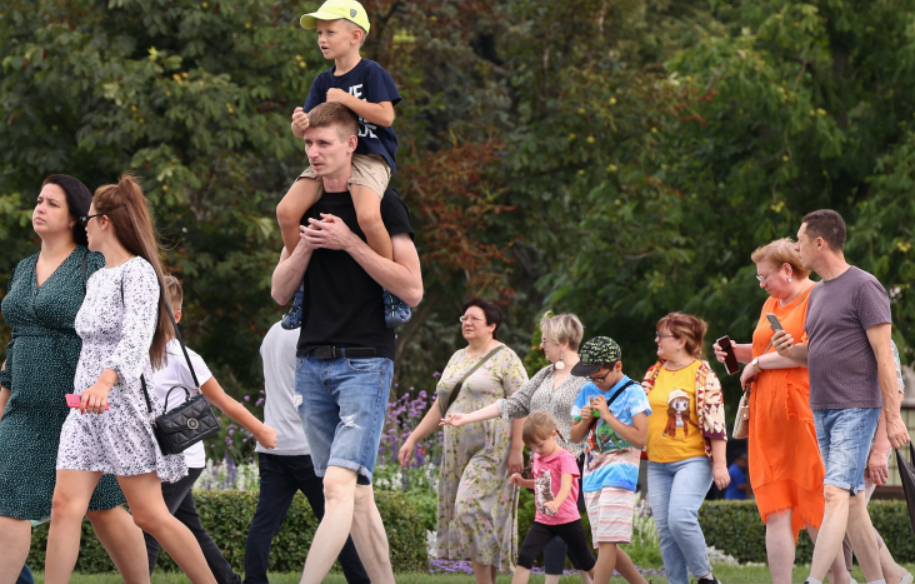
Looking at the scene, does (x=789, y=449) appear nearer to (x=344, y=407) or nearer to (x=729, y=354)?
(x=729, y=354)

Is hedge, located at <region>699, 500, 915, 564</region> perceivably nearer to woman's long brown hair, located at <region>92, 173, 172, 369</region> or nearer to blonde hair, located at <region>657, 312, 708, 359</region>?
blonde hair, located at <region>657, 312, 708, 359</region>

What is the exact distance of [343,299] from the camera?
16.9 feet

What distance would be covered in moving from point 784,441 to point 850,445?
576 mm

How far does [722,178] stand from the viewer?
57.0 feet

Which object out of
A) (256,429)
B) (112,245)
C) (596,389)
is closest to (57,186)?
(112,245)

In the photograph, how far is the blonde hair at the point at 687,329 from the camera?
716 centimetres

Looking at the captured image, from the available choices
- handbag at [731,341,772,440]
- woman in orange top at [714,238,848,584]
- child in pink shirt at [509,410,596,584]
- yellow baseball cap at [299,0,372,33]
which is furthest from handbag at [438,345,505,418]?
yellow baseball cap at [299,0,372,33]

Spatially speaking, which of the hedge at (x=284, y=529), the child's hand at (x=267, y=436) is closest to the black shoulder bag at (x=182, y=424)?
the child's hand at (x=267, y=436)

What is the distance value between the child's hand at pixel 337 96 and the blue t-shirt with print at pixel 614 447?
2.72m

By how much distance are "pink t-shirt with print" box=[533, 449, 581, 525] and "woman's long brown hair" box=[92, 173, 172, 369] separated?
2885 mm

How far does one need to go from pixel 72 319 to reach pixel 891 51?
13912 mm

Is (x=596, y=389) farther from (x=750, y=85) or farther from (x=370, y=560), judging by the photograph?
(x=750, y=85)

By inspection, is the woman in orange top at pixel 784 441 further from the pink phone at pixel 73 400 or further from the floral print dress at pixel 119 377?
the pink phone at pixel 73 400

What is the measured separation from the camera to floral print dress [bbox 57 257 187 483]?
16.9ft
